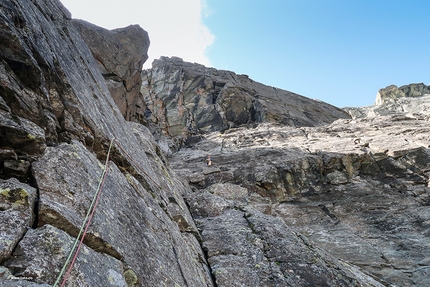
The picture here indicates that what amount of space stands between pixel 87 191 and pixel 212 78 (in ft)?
215

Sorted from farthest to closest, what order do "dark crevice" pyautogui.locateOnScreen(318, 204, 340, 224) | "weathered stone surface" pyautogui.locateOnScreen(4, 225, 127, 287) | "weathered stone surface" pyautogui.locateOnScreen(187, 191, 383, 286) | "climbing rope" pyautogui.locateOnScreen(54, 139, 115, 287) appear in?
"dark crevice" pyautogui.locateOnScreen(318, 204, 340, 224) < "weathered stone surface" pyautogui.locateOnScreen(187, 191, 383, 286) < "climbing rope" pyautogui.locateOnScreen(54, 139, 115, 287) < "weathered stone surface" pyautogui.locateOnScreen(4, 225, 127, 287)

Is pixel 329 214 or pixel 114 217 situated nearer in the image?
pixel 114 217

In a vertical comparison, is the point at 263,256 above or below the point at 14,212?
below

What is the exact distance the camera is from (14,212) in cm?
500

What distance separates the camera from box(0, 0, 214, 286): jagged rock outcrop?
4.95 metres

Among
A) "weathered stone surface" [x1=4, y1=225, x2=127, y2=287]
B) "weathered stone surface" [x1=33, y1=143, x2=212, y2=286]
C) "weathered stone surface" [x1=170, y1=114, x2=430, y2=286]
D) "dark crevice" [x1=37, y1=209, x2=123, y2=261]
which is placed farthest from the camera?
"weathered stone surface" [x1=170, y1=114, x2=430, y2=286]

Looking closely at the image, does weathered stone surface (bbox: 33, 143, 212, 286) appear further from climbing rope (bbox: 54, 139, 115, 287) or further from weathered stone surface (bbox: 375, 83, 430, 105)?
weathered stone surface (bbox: 375, 83, 430, 105)

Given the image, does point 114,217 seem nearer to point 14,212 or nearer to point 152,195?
point 14,212

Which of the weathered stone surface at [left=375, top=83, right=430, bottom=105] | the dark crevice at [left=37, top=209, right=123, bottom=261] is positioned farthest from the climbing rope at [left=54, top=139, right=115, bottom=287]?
the weathered stone surface at [left=375, top=83, right=430, bottom=105]

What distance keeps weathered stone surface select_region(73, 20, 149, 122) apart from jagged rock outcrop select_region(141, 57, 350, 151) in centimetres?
1742

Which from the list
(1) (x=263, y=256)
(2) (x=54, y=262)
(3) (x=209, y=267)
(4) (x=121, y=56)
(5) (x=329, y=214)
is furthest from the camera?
(4) (x=121, y=56)

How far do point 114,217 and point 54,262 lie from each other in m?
2.19

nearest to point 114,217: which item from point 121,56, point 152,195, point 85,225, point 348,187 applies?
point 85,225

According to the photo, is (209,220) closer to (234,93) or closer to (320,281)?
(320,281)
